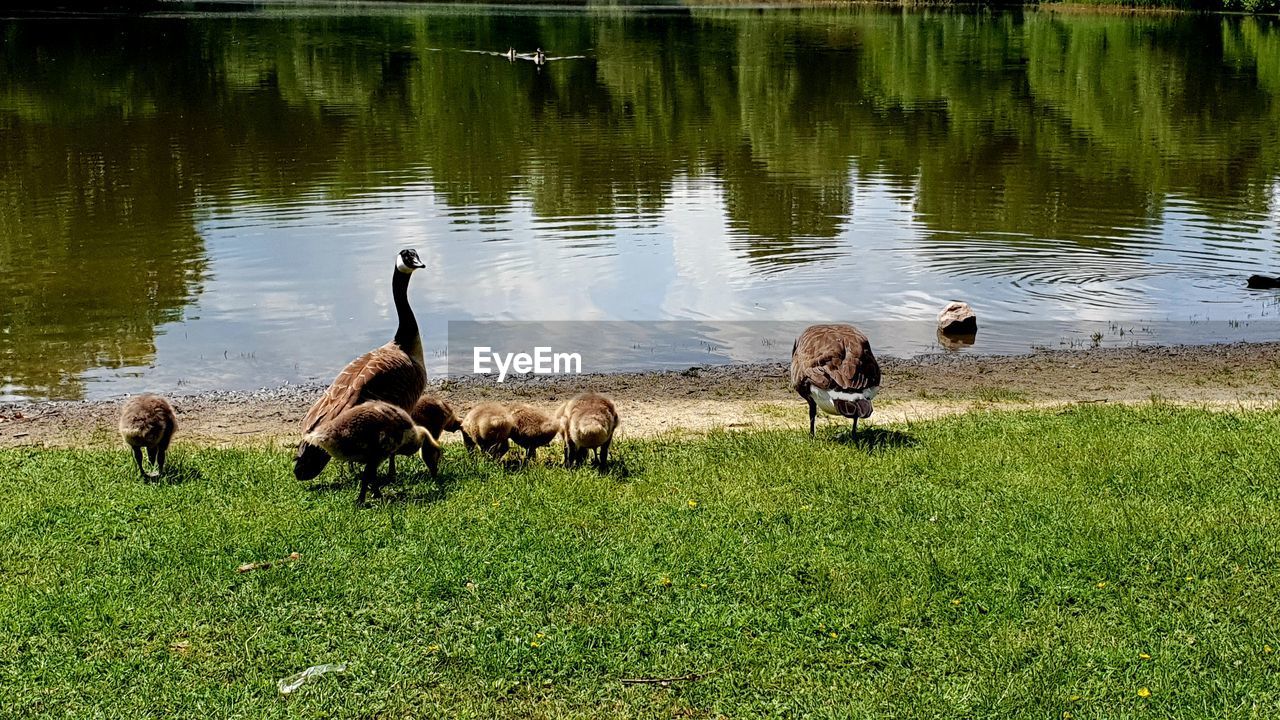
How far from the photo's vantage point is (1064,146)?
4741 cm

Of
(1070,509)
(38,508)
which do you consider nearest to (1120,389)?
(1070,509)

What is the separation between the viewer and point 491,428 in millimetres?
12172

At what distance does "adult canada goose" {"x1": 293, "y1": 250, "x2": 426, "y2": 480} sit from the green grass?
495 mm

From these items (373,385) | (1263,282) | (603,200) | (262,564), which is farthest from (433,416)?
(603,200)

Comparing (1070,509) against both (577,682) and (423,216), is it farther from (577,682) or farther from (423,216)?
(423,216)

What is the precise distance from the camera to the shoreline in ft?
49.6

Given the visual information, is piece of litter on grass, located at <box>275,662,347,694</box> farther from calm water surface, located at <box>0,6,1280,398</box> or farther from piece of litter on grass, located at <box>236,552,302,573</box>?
calm water surface, located at <box>0,6,1280,398</box>

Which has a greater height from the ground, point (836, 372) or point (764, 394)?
point (836, 372)

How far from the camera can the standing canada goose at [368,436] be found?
10.1 meters

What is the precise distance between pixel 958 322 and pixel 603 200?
16.4 m

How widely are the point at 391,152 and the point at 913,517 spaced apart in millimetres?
38781

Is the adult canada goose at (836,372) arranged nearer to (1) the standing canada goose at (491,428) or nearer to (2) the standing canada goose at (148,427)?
(1) the standing canada goose at (491,428)

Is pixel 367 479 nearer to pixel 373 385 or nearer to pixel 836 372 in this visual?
pixel 373 385

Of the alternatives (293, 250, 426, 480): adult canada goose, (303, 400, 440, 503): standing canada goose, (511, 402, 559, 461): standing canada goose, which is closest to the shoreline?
(293, 250, 426, 480): adult canada goose
